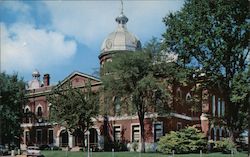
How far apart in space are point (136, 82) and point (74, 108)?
6.75 metres

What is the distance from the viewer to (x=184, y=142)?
34375 mm

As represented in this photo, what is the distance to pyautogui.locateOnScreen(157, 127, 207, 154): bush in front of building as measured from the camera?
1339 inches

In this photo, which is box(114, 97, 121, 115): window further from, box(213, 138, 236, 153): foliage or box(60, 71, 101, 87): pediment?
box(213, 138, 236, 153): foliage

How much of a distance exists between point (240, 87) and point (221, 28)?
427cm

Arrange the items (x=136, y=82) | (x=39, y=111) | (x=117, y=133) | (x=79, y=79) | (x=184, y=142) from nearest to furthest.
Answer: (x=184, y=142) < (x=136, y=82) < (x=117, y=133) < (x=79, y=79) < (x=39, y=111)

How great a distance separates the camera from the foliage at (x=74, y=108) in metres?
40.7

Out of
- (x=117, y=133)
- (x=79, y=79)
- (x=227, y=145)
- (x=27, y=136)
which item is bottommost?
(x=27, y=136)

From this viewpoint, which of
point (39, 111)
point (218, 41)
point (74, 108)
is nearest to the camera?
point (218, 41)

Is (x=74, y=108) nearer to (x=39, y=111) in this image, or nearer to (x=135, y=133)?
(x=135, y=133)

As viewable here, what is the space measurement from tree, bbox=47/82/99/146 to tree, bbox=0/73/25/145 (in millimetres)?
5277

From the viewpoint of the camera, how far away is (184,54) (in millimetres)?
34094

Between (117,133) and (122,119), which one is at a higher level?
(122,119)

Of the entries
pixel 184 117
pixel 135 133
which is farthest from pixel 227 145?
pixel 135 133

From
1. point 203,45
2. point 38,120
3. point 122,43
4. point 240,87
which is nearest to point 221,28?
point 203,45
